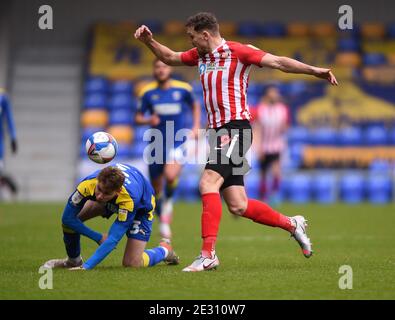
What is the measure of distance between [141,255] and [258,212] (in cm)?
105

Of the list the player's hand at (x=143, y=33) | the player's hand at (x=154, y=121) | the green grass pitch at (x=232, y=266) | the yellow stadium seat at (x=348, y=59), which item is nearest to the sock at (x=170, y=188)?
the green grass pitch at (x=232, y=266)

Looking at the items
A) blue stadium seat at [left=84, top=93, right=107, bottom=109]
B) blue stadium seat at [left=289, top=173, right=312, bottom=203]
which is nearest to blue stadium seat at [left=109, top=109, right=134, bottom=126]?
blue stadium seat at [left=84, top=93, right=107, bottom=109]

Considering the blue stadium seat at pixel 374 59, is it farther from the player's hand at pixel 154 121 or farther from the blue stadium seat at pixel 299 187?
the player's hand at pixel 154 121

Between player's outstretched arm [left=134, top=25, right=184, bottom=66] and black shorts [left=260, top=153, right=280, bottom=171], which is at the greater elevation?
player's outstretched arm [left=134, top=25, right=184, bottom=66]

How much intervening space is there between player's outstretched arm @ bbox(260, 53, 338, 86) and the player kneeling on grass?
Result: 1483 millimetres

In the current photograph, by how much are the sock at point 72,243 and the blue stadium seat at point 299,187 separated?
41.3 ft

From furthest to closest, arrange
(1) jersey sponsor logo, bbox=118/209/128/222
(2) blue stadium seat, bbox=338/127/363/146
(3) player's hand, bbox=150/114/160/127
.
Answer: (2) blue stadium seat, bbox=338/127/363/146
(3) player's hand, bbox=150/114/160/127
(1) jersey sponsor logo, bbox=118/209/128/222

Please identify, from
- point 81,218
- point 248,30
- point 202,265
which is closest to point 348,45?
point 248,30

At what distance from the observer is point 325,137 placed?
66.9ft

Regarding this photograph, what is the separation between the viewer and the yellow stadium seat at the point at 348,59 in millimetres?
22297

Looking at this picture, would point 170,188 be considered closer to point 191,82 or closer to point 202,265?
point 202,265

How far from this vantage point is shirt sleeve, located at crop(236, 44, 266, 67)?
719 centimetres

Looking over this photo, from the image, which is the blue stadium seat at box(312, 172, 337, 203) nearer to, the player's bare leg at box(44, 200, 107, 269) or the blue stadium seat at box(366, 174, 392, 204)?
the blue stadium seat at box(366, 174, 392, 204)
